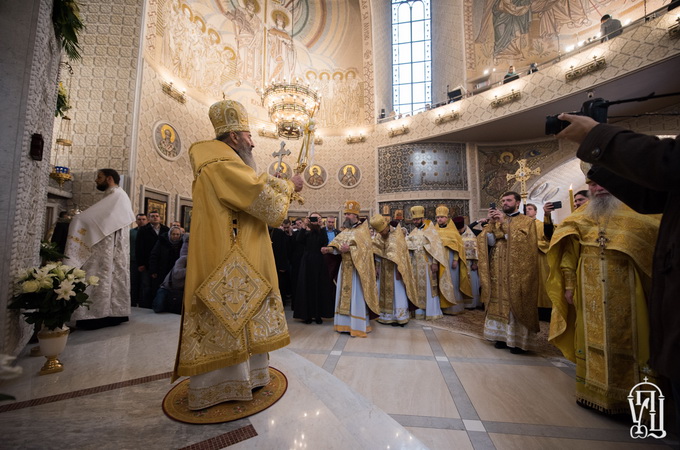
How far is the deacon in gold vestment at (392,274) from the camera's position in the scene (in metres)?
4.77

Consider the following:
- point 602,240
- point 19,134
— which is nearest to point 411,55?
point 602,240

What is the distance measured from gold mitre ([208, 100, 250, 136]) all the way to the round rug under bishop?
1704 millimetres

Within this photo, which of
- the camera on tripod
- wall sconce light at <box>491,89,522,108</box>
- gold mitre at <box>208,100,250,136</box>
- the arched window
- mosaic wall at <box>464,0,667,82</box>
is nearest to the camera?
the camera on tripod

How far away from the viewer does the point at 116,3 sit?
6.87 m

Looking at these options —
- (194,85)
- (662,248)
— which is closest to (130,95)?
(194,85)

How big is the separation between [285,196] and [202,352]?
3.26 ft

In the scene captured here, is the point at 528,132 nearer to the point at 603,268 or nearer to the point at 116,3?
the point at 603,268

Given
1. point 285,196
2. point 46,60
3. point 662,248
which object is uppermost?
point 46,60

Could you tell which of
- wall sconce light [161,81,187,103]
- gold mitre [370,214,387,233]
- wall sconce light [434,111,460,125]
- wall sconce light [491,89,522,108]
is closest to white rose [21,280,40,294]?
gold mitre [370,214,387,233]

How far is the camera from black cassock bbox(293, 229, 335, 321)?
16.0ft

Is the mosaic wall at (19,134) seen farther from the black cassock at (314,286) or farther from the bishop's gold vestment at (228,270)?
the black cassock at (314,286)

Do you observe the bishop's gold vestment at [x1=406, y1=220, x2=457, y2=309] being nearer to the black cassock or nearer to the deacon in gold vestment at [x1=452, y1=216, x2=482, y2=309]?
the deacon in gold vestment at [x1=452, y1=216, x2=482, y2=309]

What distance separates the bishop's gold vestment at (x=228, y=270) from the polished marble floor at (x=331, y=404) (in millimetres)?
356

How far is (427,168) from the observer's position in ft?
40.1
